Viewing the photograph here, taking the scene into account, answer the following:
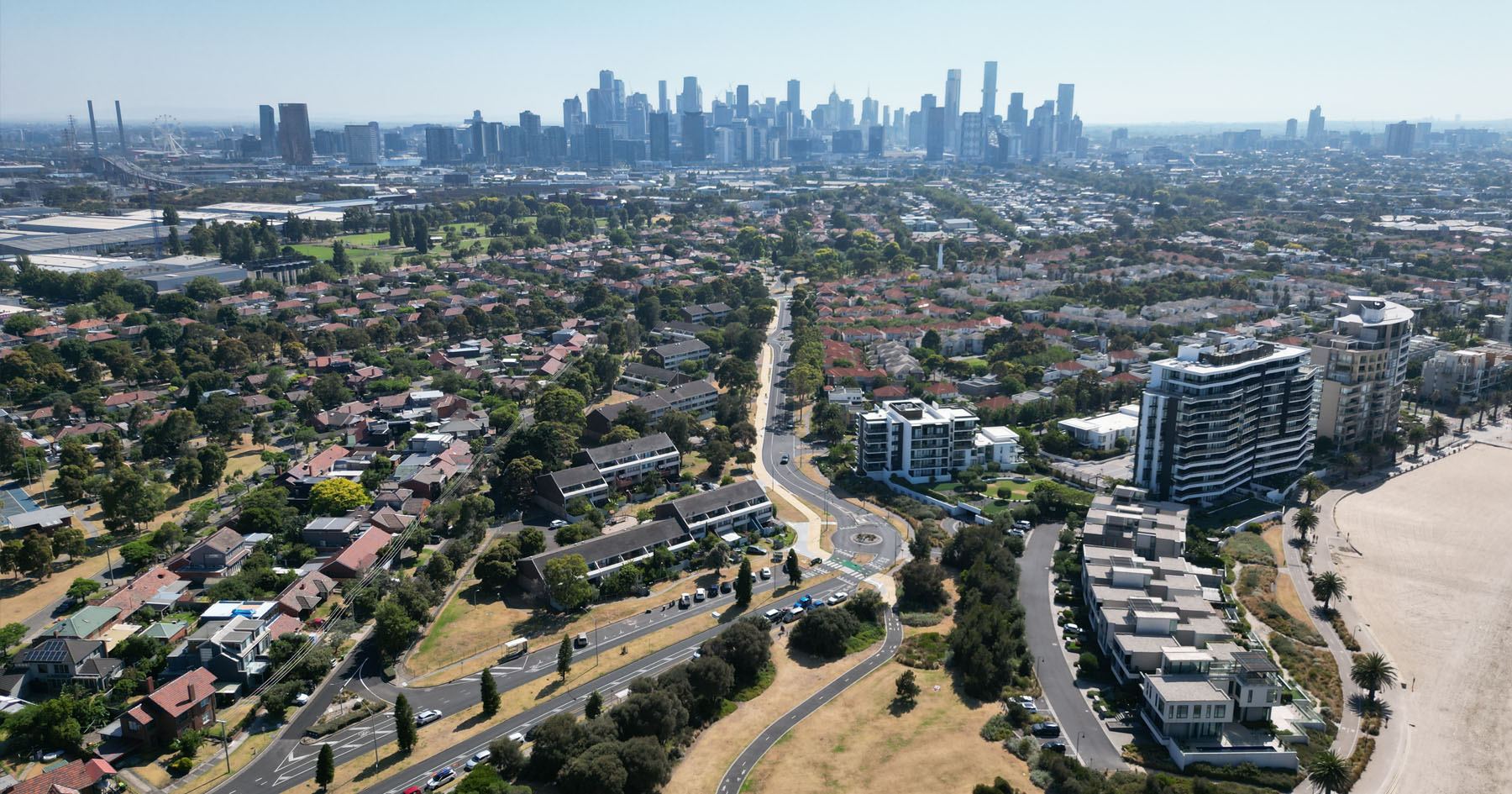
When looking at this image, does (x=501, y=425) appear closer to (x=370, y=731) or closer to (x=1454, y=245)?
(x=370, y=731)

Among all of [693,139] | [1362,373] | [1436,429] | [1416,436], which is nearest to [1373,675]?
[1362,373]

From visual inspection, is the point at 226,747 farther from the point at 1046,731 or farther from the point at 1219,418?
the point at 1219,418

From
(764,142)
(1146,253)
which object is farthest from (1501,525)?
(764,142)

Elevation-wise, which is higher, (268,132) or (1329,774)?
(268,132)

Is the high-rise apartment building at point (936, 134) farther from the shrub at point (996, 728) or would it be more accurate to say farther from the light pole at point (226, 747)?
the light pole at point (226, 747)

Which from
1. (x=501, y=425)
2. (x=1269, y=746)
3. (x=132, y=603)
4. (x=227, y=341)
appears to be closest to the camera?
(x=1269, y=746)

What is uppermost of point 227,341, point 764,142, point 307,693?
point 764,142
